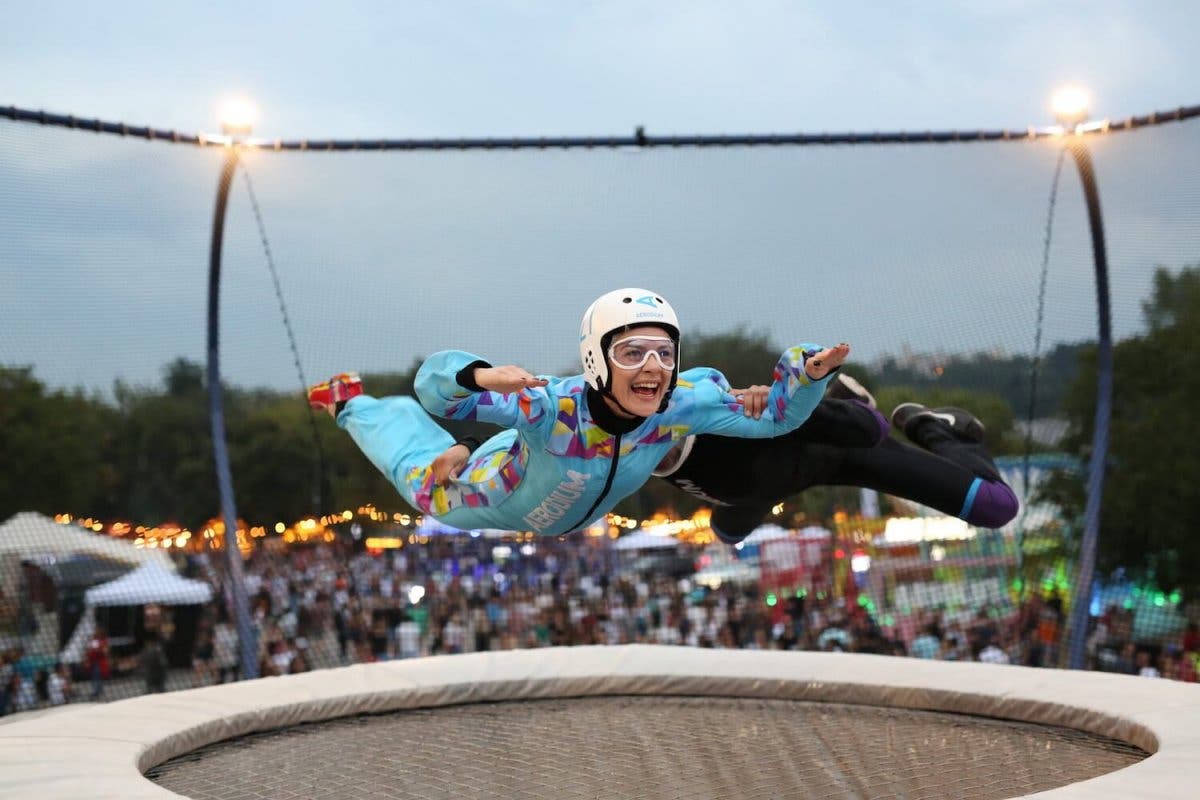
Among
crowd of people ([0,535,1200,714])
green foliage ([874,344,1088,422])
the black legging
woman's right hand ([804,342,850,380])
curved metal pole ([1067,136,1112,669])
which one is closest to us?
woman's right hand ([804,342,850,380])

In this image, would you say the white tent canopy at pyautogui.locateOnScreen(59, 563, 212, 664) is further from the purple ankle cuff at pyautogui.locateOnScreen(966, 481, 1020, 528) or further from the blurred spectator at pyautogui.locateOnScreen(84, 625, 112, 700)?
the purple ankle cuff at pyautogui.locateOnScreen(966, 481, 1020, 528)

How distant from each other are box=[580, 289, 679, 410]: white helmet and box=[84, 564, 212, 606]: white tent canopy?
4.75 m

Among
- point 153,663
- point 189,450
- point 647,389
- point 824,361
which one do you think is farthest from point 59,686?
point 824,361

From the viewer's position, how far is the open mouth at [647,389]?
321cm

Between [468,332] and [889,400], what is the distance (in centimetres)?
220

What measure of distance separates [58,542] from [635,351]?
4.77 m

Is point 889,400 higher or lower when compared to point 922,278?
lower

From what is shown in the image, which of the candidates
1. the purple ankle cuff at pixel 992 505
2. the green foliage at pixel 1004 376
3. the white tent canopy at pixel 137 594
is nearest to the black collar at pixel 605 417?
the purple ankle cuff at pixel 992 505

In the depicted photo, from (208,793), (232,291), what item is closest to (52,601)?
(232,291)

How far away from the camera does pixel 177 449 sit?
23.6 ft

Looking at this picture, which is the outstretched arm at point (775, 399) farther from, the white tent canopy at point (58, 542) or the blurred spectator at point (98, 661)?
the blurred spectator at point (98, 661)

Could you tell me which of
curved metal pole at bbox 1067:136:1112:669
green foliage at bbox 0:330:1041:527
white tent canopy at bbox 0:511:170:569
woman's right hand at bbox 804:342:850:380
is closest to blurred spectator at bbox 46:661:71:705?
white tent canopy at bbox 0:511:170:569

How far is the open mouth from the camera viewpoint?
321cm

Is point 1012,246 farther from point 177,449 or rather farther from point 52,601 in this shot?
point 52,601
